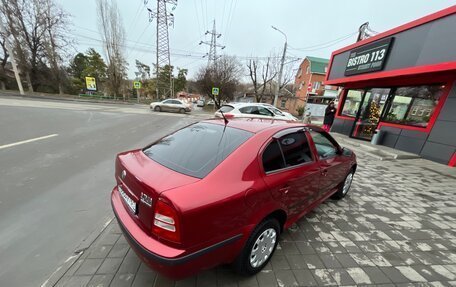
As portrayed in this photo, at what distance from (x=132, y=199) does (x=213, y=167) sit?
2.69ft

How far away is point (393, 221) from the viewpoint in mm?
3250

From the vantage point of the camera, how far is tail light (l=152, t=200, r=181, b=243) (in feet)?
4.56

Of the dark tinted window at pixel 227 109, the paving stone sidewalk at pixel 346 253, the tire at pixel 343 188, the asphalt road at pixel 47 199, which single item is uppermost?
the dark tinted window at pixel 227 109

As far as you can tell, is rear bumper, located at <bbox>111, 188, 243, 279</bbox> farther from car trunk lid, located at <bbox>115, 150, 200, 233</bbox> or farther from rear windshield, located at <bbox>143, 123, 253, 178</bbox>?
rear windshield, located at <bbox>143, 123, 253, 178</bbox>

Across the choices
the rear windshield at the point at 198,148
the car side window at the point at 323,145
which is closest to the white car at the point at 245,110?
the car side window at the point at 323,145

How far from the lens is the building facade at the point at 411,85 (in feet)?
20.8

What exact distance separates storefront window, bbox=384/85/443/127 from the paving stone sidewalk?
5046 mm

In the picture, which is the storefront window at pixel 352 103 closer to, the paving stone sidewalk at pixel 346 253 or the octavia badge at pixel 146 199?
the paving stone sidewalk at pixel 346 253

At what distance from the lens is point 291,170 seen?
7.17 feet

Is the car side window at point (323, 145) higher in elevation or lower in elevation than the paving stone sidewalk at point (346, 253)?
higher

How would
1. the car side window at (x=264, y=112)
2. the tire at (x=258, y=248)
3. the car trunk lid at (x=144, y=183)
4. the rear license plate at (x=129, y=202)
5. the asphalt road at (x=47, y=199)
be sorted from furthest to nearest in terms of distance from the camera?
the car side window at (x=264, y=112), the asphalt road at (x=47, y=199), the tire at (x=258, y=248), the rear license plate at (x=129, y=202), the car trunk lid at (x=144, y=183)

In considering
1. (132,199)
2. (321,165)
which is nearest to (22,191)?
(132,199)

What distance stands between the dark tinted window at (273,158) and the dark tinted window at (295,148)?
0.34 ft

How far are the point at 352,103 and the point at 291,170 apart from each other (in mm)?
11713
